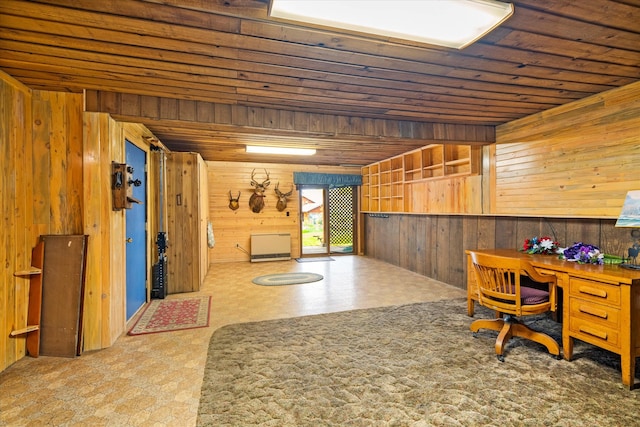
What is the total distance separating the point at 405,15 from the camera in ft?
5.20

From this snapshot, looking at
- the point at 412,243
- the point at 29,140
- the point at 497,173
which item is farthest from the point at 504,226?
the point at 29,140

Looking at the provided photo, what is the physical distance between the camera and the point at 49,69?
221 cm

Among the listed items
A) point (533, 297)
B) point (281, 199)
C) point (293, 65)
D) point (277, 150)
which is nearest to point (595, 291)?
point (533, 297)

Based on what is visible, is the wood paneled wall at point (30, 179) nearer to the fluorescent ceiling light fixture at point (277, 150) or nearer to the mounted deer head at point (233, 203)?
the fluorescent ceiling light fixture at point (277, 150)

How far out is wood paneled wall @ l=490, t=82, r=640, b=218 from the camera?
272 centimetres

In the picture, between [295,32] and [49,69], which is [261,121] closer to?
[295,32]

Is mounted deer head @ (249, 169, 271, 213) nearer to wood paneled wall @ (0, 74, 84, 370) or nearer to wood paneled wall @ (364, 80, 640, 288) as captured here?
wood paneled wall @ (364, 80, 640, 288)

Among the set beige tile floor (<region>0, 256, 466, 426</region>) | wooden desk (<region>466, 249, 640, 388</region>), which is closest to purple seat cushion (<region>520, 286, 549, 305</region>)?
wooden desk (<region>466, 249, 640, 388</region>)

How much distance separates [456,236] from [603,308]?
264 centimetres

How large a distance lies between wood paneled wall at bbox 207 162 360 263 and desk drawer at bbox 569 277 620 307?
575 cm

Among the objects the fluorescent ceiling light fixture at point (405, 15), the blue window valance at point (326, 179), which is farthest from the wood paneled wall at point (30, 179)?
the blue window valance at point (326, 179)

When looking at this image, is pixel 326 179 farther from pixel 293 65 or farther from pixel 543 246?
pixel 293 65

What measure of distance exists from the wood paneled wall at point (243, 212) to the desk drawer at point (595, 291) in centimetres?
575

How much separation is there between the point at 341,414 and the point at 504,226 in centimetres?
332
